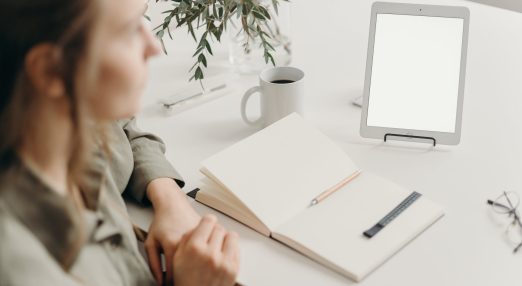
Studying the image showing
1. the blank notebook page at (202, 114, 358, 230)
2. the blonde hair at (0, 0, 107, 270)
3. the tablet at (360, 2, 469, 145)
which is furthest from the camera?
the tablet at (360, 2, 469, 145)

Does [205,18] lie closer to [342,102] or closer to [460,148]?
[342,102]

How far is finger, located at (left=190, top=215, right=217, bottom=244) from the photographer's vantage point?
103 centimetres

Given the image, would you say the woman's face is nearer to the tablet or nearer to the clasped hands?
the clasped hands

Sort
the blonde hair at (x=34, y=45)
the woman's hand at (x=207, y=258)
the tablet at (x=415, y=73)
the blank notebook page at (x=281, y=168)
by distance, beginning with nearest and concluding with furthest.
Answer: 1. the blonde hair at (x=34, y=45)
2. the woman's hand at (x=207, y=258)
3. the blank notebook page at (x=281, y=168)
4. the tablet at (x=415, y=73)

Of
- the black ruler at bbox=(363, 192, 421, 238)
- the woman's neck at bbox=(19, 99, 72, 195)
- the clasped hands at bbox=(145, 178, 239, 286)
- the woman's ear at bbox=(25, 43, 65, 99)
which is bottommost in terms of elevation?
the clasped hands at bbox=(145, 178, 239, 286)

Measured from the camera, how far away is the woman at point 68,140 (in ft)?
2.32

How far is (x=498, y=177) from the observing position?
121cm

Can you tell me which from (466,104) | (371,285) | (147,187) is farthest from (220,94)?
(371,285)

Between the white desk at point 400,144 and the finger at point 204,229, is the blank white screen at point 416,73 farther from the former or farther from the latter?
the finger at point 204,229

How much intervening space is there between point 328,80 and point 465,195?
467 millimetres

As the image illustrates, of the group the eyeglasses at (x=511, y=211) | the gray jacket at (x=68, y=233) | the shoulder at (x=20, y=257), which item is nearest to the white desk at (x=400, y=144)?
the eyeglasses at (x=511, y=211)

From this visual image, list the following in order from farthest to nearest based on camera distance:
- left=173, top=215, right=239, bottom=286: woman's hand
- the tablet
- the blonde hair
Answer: the tablet
left=173, top=215, right=239, bottom=286: woman's hand
the blonde hair

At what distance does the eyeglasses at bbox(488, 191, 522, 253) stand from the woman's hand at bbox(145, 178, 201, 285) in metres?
0.49

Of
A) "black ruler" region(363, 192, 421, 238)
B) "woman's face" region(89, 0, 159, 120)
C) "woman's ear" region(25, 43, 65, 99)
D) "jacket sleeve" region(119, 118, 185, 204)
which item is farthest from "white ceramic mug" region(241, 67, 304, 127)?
"woman's ear" region(25, 43, 65, 99)
